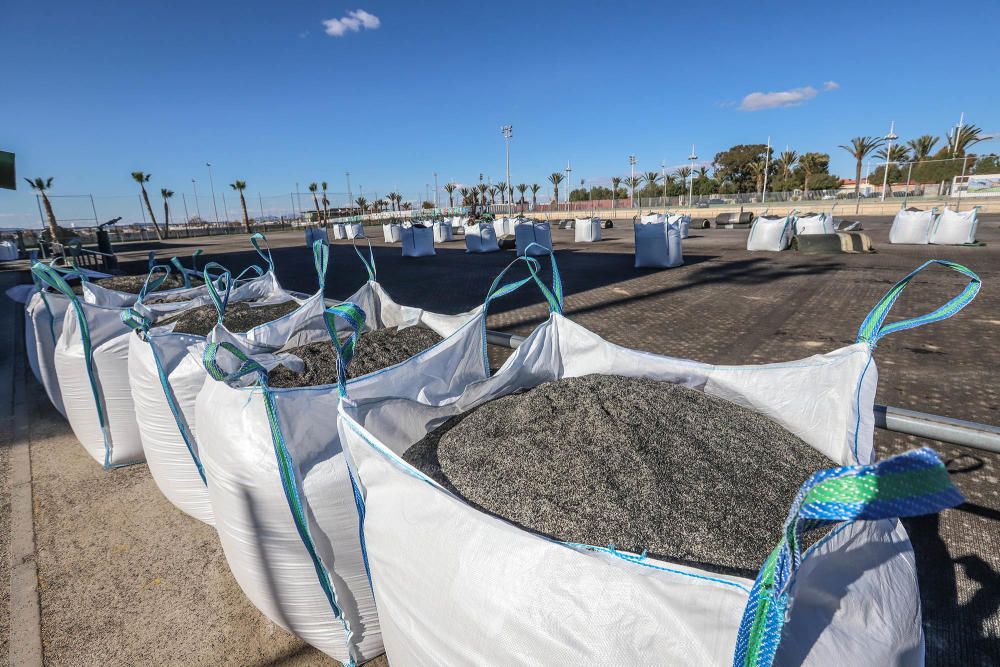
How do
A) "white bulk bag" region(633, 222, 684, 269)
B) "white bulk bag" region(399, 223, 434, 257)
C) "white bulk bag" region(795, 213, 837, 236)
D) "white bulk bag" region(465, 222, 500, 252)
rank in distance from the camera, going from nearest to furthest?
1. "white bulk bag" region(633, 222, 684, 269)
2. "white bulk bag" region(795, 213, 837, 236)
3. "white bulk bag" region(399, 223, 434, 257)
4. "white bulk bag" region(465, 222, 500, 252)

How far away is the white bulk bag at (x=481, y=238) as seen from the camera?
16.7 metres

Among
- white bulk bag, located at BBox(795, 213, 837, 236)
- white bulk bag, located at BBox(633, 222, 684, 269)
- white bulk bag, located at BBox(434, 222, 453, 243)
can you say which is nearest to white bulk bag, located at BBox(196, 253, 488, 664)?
white bulk bag, located at BBox(633, 222, 684, 269)

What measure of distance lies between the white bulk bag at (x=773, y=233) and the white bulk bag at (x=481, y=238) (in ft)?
27.0

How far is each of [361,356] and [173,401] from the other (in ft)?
2.95

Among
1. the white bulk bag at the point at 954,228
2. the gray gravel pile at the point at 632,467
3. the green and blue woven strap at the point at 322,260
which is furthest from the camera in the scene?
the white bulk bag at the point at 954,228

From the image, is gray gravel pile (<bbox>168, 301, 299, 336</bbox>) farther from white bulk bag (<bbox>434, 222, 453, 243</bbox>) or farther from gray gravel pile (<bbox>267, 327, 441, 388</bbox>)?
white bulk bag (<bbox>434, 222, 453, 243</bbox>)

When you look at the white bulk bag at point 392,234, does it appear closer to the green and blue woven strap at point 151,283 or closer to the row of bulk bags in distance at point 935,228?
the row of bulk bags in distance at point 935,228

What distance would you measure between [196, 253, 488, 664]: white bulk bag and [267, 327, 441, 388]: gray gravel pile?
14.4 inches

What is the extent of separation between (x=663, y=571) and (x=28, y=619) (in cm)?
260

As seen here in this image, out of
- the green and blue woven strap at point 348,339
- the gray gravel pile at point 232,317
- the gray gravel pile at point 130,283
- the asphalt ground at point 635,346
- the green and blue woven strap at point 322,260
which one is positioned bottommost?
the asphalt ground at point 635,346

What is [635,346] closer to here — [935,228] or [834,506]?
[834,506]

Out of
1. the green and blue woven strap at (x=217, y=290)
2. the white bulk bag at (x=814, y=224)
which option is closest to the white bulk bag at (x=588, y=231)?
the white bulk bag at (x=814, y=224)

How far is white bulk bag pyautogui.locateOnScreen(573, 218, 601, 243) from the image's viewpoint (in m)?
18.8

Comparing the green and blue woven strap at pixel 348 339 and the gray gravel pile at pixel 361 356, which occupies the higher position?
the green and blue woven strap at pixel 348 339
